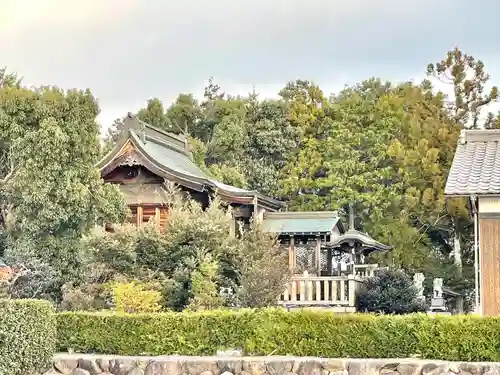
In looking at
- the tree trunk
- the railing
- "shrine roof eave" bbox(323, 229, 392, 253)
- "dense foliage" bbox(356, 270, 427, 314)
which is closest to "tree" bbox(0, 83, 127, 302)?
the railing

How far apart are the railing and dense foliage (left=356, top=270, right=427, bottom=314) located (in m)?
0.84

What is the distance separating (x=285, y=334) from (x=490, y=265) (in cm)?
501

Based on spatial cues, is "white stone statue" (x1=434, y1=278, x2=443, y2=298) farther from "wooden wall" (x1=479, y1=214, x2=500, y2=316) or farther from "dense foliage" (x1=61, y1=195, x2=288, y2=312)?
"wooden wall" (x1=479, y1=214, x2=500, y2=316)

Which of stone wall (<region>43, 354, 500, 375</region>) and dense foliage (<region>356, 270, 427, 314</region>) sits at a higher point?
dense foliage (<region>356, 270, 427, 314</region>)

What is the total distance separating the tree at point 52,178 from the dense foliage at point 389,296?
8.36 meters

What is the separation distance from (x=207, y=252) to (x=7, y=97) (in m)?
9.46

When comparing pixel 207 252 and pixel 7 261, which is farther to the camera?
pixel 7 261

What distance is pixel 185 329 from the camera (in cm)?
1734

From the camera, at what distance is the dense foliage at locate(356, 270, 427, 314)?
26625mm

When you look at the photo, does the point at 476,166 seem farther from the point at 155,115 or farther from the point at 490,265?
the point at 155,115

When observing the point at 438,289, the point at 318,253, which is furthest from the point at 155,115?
the point at 438,289

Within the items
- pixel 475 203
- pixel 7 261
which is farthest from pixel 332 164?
pixel 475 203

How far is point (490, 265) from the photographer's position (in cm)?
1877

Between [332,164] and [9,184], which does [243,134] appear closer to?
[332,164]
